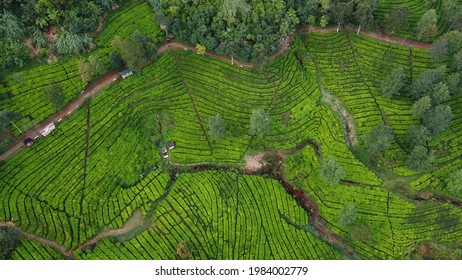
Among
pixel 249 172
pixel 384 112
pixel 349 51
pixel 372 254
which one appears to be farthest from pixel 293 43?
pixel 372 254

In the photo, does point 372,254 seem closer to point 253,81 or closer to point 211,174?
point 211,174

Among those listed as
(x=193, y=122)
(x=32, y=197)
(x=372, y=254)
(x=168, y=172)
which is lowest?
(x=372, y=254)

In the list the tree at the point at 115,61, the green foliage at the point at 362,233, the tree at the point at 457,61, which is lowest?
the green foliage at the point at 362,233

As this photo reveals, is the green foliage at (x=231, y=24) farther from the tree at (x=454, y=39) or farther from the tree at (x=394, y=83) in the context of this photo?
the tree at (x=454, y=39)

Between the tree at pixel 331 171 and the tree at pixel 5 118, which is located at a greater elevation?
the tree at pixel 5 118

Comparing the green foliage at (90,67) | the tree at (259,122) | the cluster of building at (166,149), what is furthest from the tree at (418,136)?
the green foliage at (90,67)

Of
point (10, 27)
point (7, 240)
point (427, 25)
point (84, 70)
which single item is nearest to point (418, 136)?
point (427, 25)

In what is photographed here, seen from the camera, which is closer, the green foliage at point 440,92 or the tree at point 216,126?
the tree at point 216,126
